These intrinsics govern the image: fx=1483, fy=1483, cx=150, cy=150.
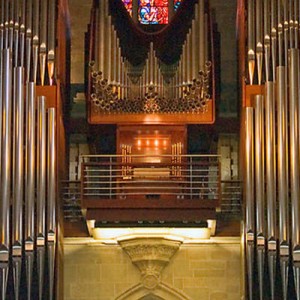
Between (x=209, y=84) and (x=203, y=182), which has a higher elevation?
(x=209, y=84)

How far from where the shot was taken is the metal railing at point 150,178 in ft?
83.5

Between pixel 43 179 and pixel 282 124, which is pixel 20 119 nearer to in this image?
pixel 43 179

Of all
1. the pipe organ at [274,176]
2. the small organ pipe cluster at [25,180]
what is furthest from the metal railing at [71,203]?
the pipe organ at [274,176]

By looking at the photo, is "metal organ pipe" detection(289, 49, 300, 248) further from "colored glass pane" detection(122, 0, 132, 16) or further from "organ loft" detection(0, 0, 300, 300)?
"colored glass pane" detection(122, 0, 132, 16)

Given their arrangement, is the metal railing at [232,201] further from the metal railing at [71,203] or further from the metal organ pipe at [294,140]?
the metal railing at [71,203]

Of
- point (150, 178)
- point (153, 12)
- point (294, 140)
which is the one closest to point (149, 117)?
point (150, 178)

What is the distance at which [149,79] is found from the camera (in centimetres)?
2617

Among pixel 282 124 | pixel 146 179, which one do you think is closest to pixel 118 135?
pixel 146 179

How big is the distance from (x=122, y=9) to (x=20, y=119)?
352 centimetres

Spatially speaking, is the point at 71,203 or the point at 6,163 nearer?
the point at 6,163

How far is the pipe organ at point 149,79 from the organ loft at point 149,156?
2 cm

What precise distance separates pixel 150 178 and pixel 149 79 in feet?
5.77

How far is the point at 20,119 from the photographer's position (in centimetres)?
2505

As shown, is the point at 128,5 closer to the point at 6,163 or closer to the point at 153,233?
the point at 153,233
